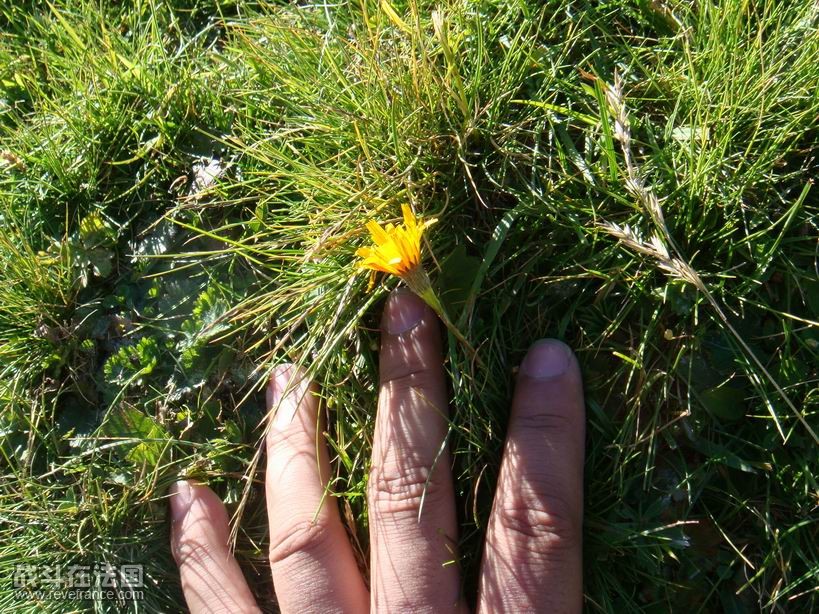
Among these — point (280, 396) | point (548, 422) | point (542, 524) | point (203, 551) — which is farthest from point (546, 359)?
point (203, 551)

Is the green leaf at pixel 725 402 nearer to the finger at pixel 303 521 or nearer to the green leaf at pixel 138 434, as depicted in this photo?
the finger at pixel 303 521

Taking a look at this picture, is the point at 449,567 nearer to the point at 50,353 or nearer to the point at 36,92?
the point at 50,353

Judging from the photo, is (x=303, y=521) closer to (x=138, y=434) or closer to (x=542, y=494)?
(x=138, y=434)

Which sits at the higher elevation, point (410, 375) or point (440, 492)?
point (410, 375)

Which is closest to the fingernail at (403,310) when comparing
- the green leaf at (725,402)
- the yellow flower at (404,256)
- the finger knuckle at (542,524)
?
the yellow flower at (404,256)

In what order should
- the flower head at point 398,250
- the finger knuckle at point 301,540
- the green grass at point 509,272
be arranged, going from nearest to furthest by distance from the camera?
the flower head at point 398,250
the green grass at point 509,272
the finger knuckle at point 301,540

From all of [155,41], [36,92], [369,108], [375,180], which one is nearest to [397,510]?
[375,180]

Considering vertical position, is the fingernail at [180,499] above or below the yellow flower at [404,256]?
below

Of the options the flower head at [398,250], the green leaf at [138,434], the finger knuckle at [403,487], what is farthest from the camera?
the green leaf at [138,434]
